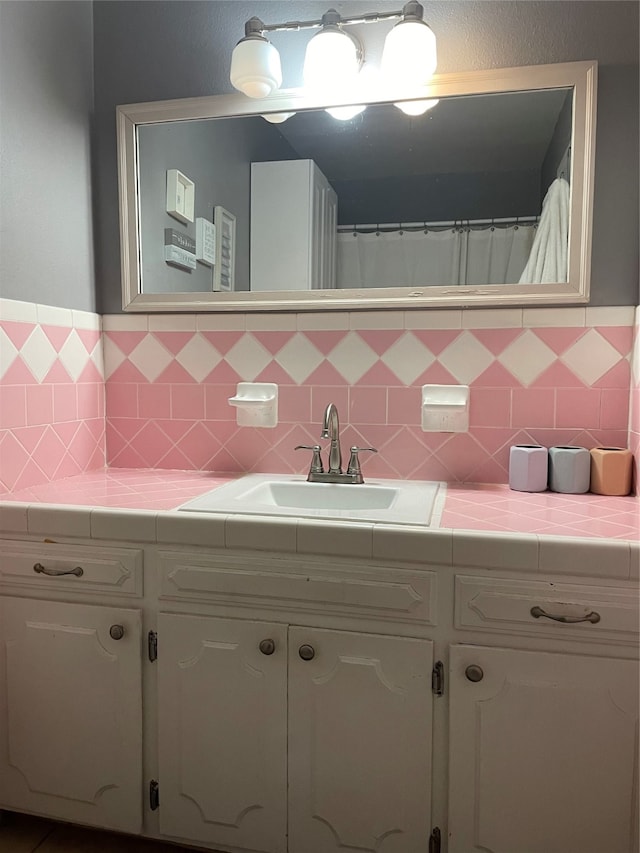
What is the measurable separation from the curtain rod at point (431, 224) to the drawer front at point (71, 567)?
1018 millimetres

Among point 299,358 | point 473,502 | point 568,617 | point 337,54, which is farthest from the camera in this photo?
point 299,358

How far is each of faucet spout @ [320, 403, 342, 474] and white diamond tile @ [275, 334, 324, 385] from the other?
0.48 ft

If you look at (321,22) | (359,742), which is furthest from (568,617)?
Result: (321,22)

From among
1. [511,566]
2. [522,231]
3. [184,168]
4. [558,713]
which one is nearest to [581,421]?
[522,231]

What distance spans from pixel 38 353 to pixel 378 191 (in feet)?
3.29

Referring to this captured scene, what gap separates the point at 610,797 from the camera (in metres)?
1.12

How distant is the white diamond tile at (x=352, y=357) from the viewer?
1718 mm

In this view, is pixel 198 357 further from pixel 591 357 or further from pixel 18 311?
pixel 591 357

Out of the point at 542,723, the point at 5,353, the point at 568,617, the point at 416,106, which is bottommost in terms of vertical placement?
the point at 542,723

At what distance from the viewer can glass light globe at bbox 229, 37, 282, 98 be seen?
5.12 ft

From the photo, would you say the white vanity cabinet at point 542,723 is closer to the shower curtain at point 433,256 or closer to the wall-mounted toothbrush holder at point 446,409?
the wall-mounted toothbrush holder at point 446,409

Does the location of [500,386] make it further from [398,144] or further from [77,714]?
[77,714]

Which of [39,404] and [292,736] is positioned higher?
[39,404]

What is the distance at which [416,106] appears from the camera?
63.9 inches
